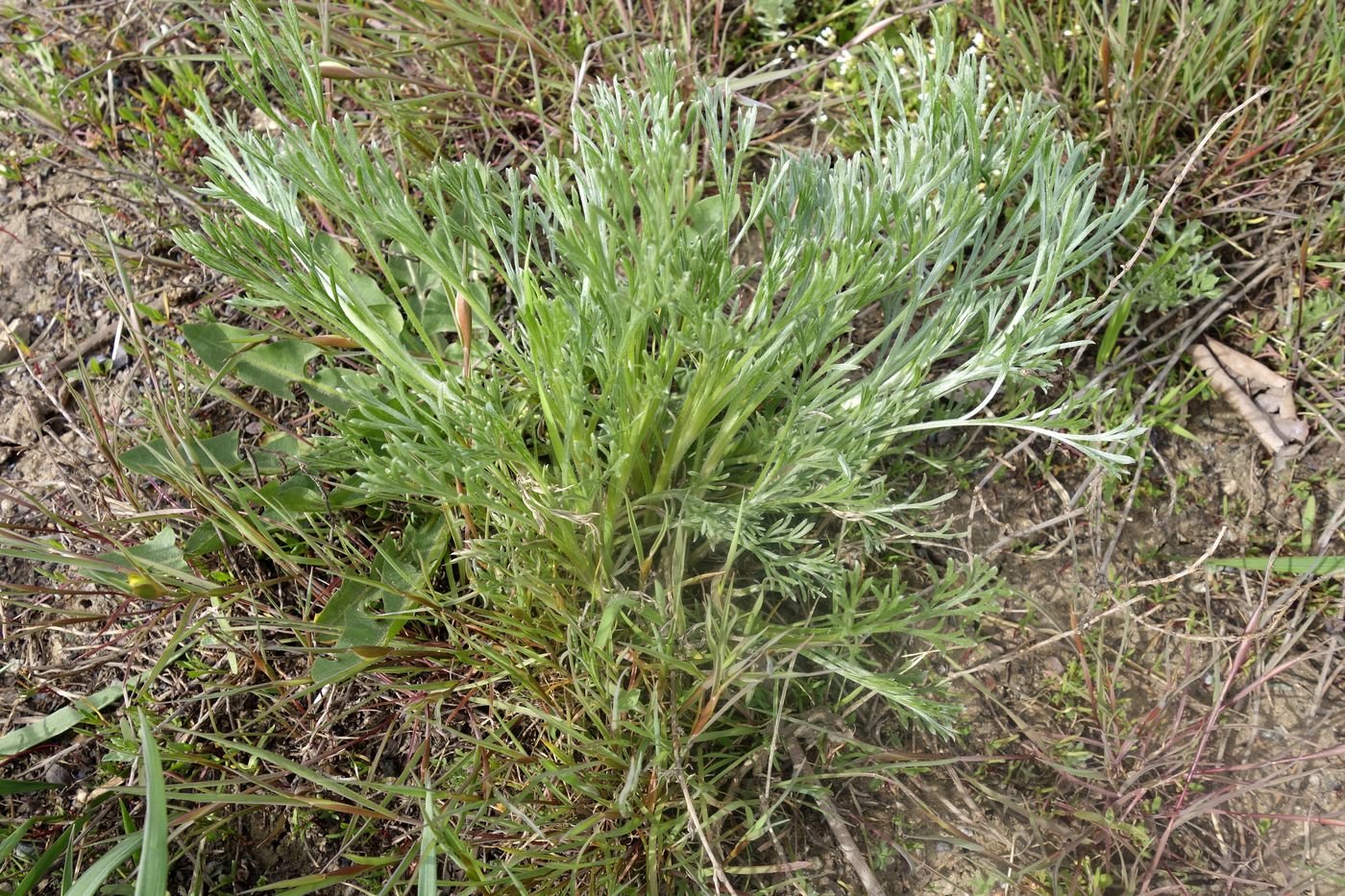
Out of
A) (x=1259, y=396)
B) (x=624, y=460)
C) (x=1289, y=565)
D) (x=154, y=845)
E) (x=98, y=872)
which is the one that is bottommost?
(x=1289, y=565)

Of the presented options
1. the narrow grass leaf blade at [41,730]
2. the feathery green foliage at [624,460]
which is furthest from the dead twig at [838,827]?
the narrow grass leaf blade at [41,730]

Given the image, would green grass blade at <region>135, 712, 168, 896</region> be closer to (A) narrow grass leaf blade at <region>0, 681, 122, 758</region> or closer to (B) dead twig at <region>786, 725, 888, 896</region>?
(A) narrow grass leaf blade at <region>0, 681, 122, 758</region>

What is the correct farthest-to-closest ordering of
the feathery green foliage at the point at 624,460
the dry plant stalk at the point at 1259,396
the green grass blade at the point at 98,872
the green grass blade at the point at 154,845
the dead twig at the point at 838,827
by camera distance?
the dry plant stalk at the point at 1259,396 → the dead twig at the point at 838,827 → the feathery green foliage at the point at 624,460 → the green grass blade at the point at 98,872 → the green grass blade at the point at 154,845

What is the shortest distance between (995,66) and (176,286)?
6.88 feet

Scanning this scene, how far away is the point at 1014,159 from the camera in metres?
1.70

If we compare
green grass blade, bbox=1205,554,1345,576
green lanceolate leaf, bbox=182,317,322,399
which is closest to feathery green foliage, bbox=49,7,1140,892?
green lanceolate leaf, bbox=182,317,322,399

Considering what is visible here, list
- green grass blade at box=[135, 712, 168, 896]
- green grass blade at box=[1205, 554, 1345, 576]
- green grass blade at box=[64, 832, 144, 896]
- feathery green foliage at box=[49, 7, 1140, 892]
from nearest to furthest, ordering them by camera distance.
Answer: green grass blade at box=[135, 712, 168, 896]
green grass blade at box=[64, 832, 144, 896]
feathery green foliage at box=[49, 7, 1140, 892]
green grass blade at box=[1205, 554, 1345, 576]

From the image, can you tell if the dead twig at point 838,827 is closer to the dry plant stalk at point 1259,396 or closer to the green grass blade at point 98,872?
the green grass blade at point 98,872

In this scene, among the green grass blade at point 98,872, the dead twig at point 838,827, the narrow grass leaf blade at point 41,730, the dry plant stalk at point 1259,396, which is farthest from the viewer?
the dry plant stalk at point 1259,396

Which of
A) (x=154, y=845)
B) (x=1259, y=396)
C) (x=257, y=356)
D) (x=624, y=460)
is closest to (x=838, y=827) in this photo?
(x=624, y=460)

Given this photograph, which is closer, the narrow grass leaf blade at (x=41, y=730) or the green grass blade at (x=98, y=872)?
the green grass blade at (x=98, y=872)

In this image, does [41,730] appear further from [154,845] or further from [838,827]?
[838,827]

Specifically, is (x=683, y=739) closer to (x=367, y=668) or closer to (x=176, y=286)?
(x=367, y=668)

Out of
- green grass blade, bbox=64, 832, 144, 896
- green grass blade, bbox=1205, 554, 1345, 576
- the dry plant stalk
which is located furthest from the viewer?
the dry plant stalk
